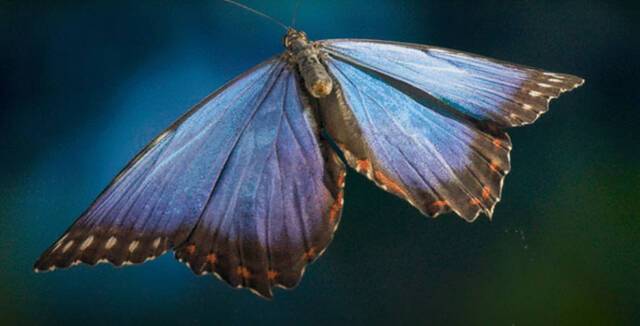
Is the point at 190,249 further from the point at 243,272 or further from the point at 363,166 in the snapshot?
the point at 363,166

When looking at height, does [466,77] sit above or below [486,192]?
above

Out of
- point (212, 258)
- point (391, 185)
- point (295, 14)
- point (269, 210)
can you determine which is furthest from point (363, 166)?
point (295, 14)

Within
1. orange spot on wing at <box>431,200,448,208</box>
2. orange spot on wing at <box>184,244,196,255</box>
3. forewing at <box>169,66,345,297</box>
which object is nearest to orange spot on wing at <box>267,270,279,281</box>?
forewing at <box>169,66,345,297</box>

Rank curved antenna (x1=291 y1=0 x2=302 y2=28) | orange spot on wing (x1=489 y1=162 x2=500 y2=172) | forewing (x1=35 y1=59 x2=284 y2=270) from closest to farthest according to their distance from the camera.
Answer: forewing (x1=35 y1=59 x2=284 y2=270) → orange spot on wing (x1=489 y1=162 x2=500 y2=172) → curved antenna (x1=291 y1=0 x2=302 y2=28)

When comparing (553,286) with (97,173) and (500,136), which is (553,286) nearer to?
(500,136)

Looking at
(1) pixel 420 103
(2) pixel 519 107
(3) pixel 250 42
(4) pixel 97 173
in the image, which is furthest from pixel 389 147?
(4) pixel 97 173

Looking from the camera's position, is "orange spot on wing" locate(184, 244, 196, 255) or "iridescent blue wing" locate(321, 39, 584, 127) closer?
"orange spot on wing" locate(184, 244, 196, 255)

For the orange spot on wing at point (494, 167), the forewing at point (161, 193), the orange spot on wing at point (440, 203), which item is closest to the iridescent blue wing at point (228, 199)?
the forewing at point (161, 193)

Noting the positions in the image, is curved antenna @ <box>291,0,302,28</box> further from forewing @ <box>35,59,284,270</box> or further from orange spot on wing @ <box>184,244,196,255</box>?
orange spot on wing @ <box>184,244,196,255</box>
